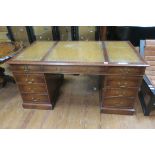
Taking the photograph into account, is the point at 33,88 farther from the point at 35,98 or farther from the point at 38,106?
the point at 38,106

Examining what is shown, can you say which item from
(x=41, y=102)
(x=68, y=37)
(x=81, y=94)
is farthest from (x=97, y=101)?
(x=68, y=37)

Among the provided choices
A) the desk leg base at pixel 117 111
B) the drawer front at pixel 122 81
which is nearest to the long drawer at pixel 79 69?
the drawer front at pixel 122 81

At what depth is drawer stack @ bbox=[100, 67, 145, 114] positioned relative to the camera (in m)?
1.42

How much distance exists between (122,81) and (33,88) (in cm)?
104

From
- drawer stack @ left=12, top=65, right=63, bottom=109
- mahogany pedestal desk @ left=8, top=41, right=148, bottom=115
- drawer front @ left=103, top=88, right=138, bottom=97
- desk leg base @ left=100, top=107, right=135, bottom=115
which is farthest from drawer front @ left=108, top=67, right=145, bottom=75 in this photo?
drawer stack @ left=12, top=65, right=63, bottom=109

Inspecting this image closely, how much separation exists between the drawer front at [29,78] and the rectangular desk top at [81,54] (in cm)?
18

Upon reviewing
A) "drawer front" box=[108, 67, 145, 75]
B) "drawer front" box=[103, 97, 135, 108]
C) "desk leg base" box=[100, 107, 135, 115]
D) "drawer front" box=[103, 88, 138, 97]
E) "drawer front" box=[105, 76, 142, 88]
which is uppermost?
"drawer front" box=[108, 67, 145, 75]

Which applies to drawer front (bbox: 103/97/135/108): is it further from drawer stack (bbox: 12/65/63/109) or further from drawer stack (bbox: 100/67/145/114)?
drawer stack (bbox: 12/65/63/109)

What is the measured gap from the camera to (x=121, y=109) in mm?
1705

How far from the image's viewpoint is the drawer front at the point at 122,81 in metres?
1.47

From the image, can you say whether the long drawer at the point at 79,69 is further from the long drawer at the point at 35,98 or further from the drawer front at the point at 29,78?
the long drawer at the point at 35,98

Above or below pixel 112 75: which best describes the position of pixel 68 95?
below
